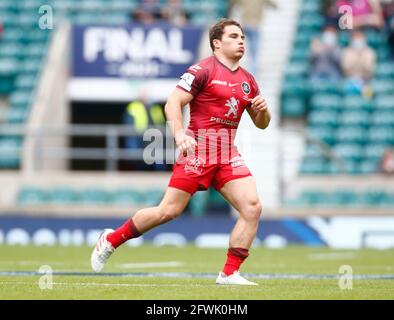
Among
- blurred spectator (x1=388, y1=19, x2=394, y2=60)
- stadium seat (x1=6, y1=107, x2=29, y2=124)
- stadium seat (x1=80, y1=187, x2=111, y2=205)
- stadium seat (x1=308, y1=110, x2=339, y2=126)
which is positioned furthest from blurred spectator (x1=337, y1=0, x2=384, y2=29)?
stadium seat (x1=6, y1=107, x2=29, y2=124)

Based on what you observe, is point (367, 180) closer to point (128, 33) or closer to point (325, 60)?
point (325, 60)

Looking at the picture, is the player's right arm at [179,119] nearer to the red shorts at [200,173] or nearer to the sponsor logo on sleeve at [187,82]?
the sponsor logo on sleeve at [187,82]

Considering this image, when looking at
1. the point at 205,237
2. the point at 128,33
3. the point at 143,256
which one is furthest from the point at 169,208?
the point at 128,33

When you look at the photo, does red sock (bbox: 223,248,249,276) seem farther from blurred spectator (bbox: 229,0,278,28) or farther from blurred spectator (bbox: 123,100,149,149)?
blurred spectator (bbox: 229,0,278,28)

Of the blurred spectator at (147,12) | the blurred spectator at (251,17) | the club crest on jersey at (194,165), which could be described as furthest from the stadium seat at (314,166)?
the club crest on jersey at (194,165)

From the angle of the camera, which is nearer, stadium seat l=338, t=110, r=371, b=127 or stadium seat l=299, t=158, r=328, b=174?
stadium seat l=299, t=158, r=328, b=174

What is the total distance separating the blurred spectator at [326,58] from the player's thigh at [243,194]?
1256cm

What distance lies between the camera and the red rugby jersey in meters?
10.9

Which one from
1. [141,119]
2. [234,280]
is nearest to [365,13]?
[141,119]

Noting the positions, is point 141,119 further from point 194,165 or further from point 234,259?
point 234,259

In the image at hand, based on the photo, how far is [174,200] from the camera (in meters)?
10.8

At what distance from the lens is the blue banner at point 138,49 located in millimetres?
22703

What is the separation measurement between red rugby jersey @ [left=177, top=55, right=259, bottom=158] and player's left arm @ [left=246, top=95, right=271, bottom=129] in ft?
0.44
